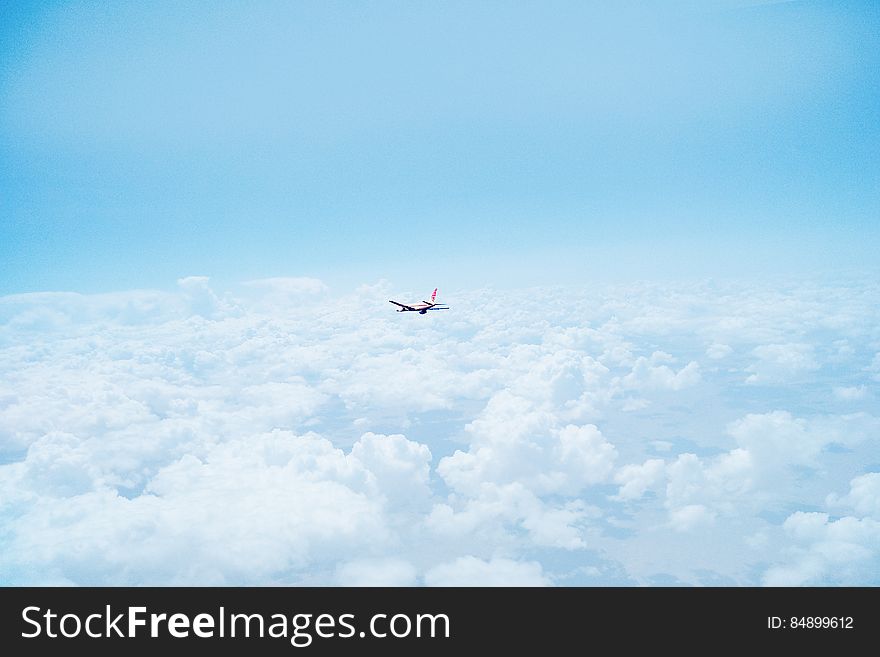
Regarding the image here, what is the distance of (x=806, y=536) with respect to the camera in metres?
75.6

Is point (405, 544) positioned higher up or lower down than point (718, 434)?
lower down

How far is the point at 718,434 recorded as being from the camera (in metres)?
118

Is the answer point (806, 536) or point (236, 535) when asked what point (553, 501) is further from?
point (236, 535)

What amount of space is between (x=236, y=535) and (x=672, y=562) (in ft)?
Answer: 277

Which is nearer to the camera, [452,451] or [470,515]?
[470,515]
